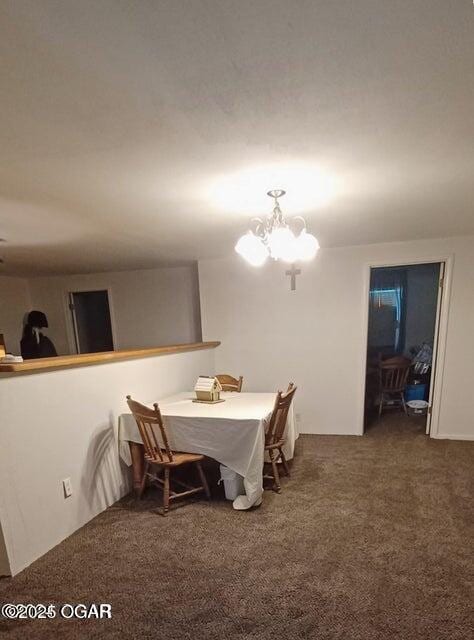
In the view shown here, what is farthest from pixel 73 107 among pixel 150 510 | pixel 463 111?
pixel 150 510

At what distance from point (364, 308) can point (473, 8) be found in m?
2.81

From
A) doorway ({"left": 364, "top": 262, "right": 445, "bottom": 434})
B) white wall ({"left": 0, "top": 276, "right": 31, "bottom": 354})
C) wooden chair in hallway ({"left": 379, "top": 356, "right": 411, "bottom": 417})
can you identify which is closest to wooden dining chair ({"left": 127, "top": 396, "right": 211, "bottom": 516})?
doorway ({"left": 364, "top": 262, "right": 445, "bottom": 434})

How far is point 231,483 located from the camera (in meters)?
2.29

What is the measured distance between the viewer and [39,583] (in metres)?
1.62

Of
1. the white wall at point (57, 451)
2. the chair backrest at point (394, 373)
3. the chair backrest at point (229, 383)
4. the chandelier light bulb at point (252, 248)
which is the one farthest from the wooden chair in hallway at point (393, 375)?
the white wall at point (57, 451)

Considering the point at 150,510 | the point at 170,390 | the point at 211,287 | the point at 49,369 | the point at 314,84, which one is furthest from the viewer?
the point at 211,287

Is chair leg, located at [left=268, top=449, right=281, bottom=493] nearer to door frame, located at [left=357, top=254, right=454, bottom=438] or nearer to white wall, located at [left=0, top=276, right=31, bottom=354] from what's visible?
door frame, located at [left=357, top=254, right=454, bottom=438]

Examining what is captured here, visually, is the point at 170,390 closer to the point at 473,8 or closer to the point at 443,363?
the point at 443,363

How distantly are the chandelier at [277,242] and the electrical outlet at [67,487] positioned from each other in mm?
1861

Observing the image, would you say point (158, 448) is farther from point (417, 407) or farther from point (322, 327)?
point (417, 407)

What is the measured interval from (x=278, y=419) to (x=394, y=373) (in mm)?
2482

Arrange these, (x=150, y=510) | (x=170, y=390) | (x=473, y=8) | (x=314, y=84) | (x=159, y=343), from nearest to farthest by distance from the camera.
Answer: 1. (x=473, y=8)
2. (x=314, y=84)
3. (x=150, y=510)
4. (x=170, y=390)
5. (x=159, y=343)

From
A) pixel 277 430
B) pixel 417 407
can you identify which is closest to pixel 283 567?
pixel 277 430

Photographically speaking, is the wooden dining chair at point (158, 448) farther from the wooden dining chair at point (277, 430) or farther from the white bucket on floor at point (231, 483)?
the wooden dining chair at point (277, 430)
